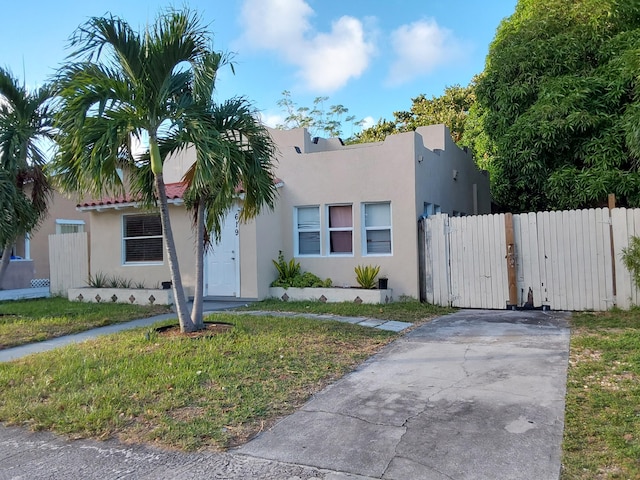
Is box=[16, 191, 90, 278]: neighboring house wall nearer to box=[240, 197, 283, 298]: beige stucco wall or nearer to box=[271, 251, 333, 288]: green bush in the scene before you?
box=[240, 197, 283, 298]: beige stucco wall

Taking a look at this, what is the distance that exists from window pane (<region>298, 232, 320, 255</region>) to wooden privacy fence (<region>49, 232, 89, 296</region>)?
666cm

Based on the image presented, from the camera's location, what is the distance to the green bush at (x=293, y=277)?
472 inches

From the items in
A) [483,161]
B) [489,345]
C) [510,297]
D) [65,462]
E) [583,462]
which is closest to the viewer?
[583,462]

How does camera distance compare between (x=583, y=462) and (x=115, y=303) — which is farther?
(x=115, y=303)

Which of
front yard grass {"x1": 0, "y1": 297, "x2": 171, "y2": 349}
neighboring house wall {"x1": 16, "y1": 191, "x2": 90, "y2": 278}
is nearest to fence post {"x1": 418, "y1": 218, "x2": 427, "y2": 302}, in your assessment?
front yard grass {"x1": 0, "y1": 297, "x2": 171, "y2": 349}

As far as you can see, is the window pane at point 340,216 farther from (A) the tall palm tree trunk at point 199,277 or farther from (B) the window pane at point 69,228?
(B) the window pane at point 69,228

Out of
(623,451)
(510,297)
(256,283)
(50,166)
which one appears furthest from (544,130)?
(50,166)

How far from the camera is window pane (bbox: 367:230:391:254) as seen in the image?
11.9 metres

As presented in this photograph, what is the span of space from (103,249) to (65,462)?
36.9ft

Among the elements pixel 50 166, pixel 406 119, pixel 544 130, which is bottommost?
pixel 50 166

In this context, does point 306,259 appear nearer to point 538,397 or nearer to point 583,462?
point 538,397

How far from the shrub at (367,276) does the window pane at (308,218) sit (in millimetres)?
1849

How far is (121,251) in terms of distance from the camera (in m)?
13.7

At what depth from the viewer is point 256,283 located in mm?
11922
